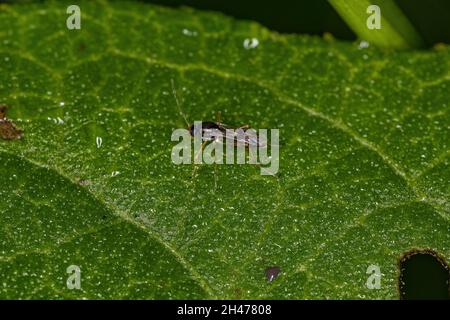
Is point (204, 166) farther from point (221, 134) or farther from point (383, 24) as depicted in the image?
point (383, 24)

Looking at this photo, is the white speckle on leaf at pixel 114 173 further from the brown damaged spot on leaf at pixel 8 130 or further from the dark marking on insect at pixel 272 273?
the dark marking on insect at pixel 272 273

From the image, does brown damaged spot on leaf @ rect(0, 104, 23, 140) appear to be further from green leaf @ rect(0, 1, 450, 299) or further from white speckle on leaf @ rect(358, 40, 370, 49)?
white speckle on leaf @ rect(358, 40, 370, 49)

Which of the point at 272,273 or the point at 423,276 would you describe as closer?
the point at 272,273

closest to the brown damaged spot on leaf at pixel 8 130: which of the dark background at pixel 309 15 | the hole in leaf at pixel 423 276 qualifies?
the dark background at pixel 309 15

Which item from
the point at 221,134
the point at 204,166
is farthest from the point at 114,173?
the point at 221,134

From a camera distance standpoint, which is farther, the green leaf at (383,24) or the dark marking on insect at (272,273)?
the green leaf at (383,24)
